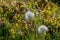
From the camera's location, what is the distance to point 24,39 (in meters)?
5.23

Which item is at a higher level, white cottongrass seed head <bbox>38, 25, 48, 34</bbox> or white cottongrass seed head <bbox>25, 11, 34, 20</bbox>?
white cottongrass seed head <bbox>25, 11, 34, 20</bbox>

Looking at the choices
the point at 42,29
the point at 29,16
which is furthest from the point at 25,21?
the point at 42,29

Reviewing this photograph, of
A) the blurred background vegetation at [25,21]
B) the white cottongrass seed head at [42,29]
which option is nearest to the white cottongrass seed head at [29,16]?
the blurred background vegetation at [25,21]

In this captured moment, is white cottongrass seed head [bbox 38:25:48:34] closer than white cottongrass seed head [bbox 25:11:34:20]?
Yes

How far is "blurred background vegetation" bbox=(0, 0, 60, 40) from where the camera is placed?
5.31m

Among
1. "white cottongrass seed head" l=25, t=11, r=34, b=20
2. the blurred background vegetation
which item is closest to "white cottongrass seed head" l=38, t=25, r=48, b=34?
A: the blurred background vegetation

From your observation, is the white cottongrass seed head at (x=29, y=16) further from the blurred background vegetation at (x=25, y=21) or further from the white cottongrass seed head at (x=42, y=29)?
the white cottongrass seed head at (x=42, y=29)

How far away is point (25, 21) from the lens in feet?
18.1

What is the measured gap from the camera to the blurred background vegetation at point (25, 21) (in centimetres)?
531

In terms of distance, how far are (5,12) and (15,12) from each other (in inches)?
7.5

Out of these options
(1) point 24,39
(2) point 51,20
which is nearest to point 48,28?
(2) point 51,20

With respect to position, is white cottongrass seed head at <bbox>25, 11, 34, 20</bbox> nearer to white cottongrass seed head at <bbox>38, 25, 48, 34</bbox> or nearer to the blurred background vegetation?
the blurred background vegetation

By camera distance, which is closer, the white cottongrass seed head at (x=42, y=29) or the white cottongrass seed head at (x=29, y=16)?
the white cottongrass seed head at (x=42, y=29)

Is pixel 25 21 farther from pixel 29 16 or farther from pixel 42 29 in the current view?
pixel 42 29
